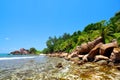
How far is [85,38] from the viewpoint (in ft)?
174

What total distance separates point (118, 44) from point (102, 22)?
1598 cm

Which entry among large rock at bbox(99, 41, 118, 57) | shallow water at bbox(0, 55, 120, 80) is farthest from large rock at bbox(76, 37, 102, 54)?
shallow water at bbox(0, 55, 120, 80)

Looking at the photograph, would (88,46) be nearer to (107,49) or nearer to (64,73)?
(107,49)

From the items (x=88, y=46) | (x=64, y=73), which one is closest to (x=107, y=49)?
(x=88, y=46)

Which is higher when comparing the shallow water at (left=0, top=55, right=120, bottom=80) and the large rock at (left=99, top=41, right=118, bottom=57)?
the large rock at (left=99, top=41, right=118, bottom=57)

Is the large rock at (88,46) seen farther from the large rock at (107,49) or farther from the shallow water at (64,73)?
the shallow water at (64,73)

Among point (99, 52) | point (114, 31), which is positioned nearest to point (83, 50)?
point (99, 52)

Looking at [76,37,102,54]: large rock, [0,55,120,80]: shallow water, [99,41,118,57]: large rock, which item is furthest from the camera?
[76,37,102,54]: large rock

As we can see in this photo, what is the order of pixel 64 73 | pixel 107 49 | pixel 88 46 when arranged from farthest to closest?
pixel 88 46, pixel 107 49, pixel 64 73

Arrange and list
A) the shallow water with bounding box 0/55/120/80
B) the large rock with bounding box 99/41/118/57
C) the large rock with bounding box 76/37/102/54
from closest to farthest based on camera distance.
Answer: the shallow water with bounding box 0/55/120/80 → the large rock with bounding box 99/41/118/57 → the large rock with bounding box 76/37/102/54

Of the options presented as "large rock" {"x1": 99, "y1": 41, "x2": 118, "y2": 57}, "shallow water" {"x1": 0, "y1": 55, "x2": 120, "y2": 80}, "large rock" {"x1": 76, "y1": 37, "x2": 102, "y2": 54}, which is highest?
"large rock" {"x1": 76, "y1": 37, "x2": 102, "y2": 54}

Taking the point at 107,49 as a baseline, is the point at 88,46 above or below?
above

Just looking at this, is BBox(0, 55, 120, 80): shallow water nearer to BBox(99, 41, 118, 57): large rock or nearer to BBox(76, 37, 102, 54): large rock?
BBox(99, 41, 118, 57): large rock

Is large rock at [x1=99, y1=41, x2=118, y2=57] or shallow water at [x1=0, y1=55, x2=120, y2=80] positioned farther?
large rock at [x1=99, y1=41, x2=118, y2=57]
